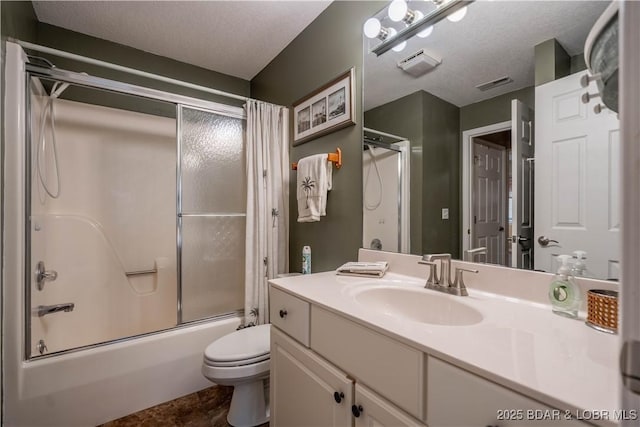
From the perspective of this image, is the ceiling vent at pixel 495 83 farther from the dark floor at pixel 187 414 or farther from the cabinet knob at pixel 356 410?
the dark floor at pixel 187 414

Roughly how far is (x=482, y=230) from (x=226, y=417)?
1.69 metres

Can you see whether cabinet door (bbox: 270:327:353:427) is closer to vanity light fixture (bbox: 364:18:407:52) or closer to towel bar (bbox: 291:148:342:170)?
towel bar (bbox: 291:148:342:170)

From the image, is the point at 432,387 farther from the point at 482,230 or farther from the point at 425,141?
the point at 425,141

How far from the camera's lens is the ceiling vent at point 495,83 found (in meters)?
1.02

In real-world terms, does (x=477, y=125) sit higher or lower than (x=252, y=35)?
lower

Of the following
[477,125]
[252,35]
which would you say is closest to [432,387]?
[477,125]

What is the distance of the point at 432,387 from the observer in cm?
63

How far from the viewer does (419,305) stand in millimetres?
1096

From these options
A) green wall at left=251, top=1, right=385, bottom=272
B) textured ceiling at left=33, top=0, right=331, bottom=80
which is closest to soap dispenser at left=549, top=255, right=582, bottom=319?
green wall at left=251, top=1, right=385, bottom=272

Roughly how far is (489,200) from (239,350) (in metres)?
1.38

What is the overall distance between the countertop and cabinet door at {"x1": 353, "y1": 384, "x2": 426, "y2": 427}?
0.19m

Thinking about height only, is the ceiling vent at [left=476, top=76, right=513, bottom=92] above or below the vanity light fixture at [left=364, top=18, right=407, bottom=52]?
below

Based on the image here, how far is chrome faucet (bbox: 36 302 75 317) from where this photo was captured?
1.54 meters

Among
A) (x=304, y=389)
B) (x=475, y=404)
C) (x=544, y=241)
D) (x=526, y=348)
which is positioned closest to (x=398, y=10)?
(x=544, y=241)
